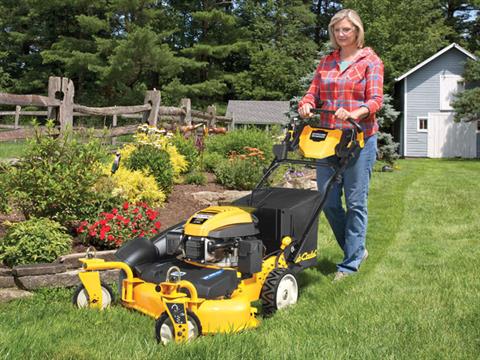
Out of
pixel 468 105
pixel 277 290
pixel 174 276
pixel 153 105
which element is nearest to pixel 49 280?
pixel 174 276

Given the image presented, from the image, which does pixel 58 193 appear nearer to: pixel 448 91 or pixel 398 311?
pixel 398 311

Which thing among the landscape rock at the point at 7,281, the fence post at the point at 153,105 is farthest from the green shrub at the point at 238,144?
the landscape rock at the point at 7,281

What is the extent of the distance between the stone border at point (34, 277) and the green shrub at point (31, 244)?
104 millimetres

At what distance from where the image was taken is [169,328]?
117 inches

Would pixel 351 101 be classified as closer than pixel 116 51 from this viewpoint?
Yes

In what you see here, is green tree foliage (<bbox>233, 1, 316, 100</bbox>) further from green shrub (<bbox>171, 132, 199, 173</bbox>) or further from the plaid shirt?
the plaid shirt

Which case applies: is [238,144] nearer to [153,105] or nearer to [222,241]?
[153,105]

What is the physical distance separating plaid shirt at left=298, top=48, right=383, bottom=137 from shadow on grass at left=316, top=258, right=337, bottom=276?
3.92ft

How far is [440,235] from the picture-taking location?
611cm

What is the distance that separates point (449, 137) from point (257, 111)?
1104cm

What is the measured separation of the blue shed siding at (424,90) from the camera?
24.8 meters

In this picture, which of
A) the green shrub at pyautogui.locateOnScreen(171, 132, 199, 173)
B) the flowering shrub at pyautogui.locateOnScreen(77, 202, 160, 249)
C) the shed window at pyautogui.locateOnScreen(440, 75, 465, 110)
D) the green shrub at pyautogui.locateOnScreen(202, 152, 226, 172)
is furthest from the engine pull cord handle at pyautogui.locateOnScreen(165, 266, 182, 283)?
the shed window at pyautogui.locateOnScreen(440, 75, 465, 110)

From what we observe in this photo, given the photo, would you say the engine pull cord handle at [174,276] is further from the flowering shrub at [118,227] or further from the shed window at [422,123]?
the shed window at [422,123]

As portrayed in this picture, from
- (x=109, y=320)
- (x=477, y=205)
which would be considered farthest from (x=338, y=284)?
(x=477, y=205)
